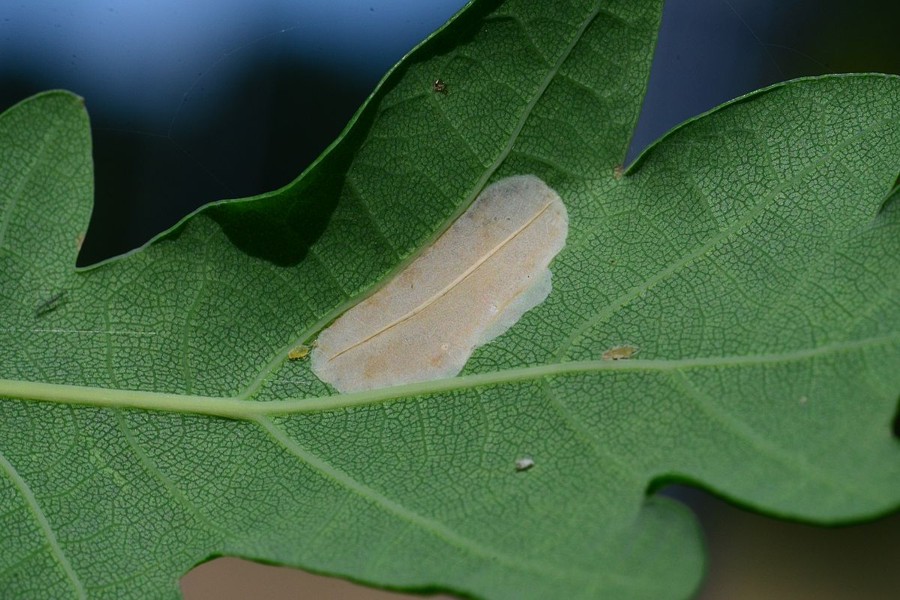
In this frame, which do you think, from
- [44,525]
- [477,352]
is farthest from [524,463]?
[44,525]

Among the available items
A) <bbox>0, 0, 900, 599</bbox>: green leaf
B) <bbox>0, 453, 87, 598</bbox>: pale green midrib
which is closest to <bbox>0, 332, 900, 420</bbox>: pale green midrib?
<bbox>0, 0, 900, 599</bbox>: green leaf

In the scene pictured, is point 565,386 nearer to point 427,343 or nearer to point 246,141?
point 427,343

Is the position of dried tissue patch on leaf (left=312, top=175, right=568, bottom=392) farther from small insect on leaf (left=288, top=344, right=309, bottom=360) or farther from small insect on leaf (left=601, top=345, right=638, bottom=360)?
small insect on leaf (left=601, top=345, right=638, bottom=360)

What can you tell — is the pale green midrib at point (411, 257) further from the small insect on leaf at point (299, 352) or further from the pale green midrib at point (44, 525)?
the pale green midrib at point (44, 525)

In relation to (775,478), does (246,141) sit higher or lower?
lower

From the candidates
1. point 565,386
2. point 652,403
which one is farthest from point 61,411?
point 652,403

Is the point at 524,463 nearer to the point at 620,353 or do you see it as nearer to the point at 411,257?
the point at 620,353

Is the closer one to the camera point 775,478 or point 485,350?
point 775,478
